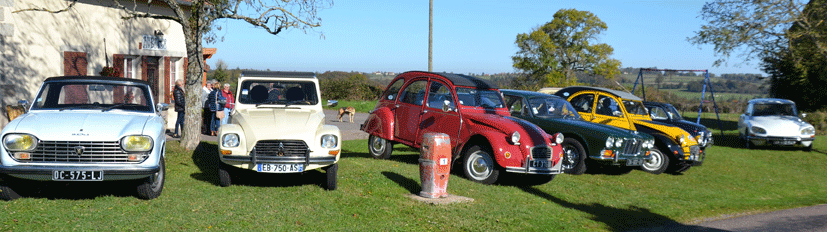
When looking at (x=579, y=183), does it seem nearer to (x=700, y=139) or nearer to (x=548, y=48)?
(x=700, y=139)

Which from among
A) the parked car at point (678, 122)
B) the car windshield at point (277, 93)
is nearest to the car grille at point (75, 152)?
the car windshield at point (277, 93)

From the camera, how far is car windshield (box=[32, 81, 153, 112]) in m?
8.70

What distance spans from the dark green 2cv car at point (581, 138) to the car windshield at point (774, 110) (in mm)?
11313

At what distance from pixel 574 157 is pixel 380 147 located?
383 centimetres

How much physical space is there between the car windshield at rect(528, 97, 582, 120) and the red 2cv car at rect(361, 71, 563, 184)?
139 centimetres

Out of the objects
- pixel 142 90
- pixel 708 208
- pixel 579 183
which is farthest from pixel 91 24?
pixel 708 208

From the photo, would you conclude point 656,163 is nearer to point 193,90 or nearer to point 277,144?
point 277,144

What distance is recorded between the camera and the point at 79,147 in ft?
24.3

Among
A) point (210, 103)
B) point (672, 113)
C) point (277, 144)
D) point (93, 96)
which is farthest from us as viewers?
point (672, 113)

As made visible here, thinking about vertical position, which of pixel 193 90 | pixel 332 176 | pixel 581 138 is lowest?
pixel 332 176

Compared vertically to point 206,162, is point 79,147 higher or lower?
higher

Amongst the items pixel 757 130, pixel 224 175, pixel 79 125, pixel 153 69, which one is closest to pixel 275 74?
pixel 224 175

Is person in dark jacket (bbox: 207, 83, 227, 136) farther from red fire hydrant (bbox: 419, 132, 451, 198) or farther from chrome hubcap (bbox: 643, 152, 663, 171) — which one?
chrome hubcap (bbox: 643, 152, 663, 171)

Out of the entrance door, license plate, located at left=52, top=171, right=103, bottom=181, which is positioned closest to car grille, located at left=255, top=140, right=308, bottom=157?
license plate, located at left=52, top=171, right=103, bottom=181
